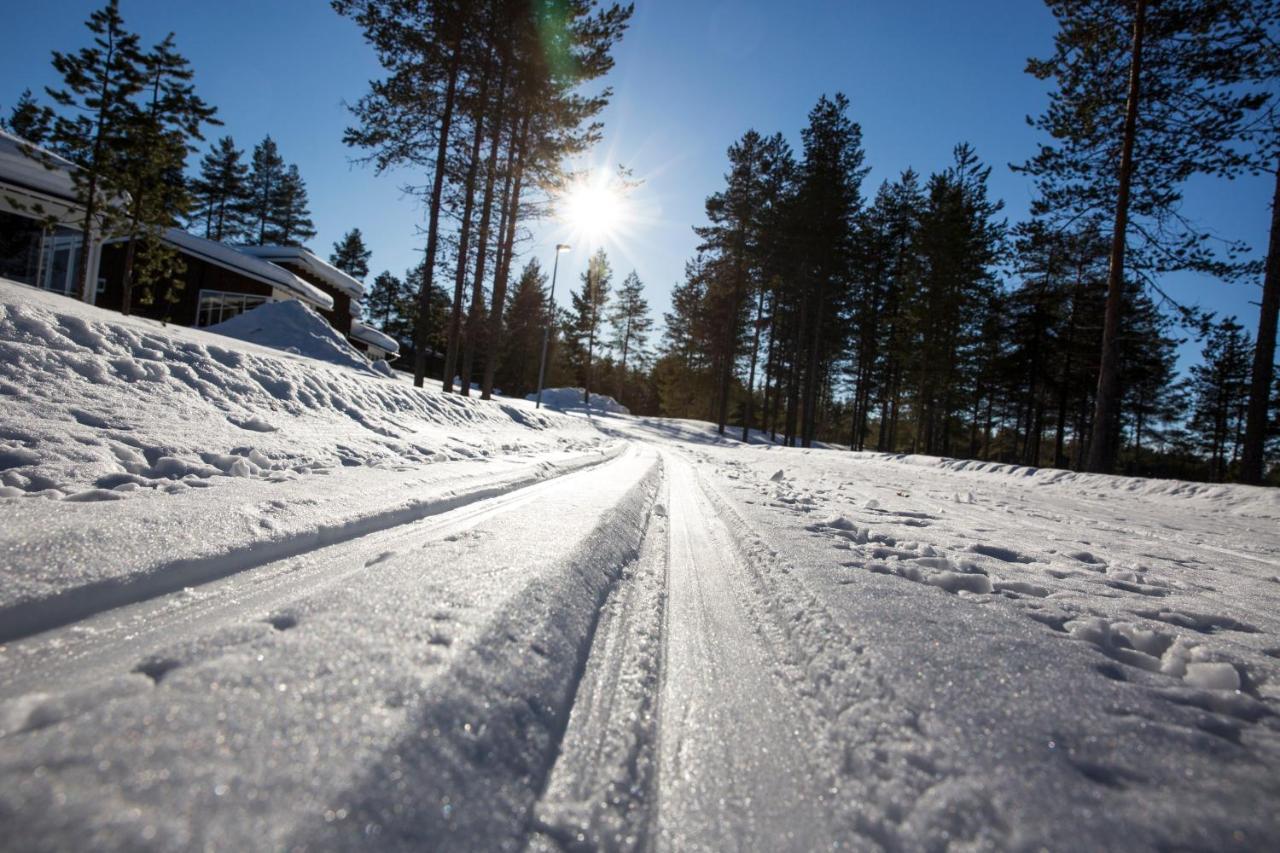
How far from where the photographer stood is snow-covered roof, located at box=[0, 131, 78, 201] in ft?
35.5

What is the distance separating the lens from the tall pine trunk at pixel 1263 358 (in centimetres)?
771

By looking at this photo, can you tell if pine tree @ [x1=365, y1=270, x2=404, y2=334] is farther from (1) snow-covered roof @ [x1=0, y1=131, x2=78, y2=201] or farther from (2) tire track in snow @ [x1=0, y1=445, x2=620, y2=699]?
(2) tire track in snow @ [x1=0, y1=445, x2=620, y2=699]

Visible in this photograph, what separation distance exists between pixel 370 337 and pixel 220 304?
7867mm

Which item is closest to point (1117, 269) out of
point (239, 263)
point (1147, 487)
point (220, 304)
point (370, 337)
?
Result: point (1147, 487)

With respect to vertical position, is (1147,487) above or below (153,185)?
below

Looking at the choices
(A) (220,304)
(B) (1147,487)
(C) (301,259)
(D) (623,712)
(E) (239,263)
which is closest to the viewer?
(D) (623,712)

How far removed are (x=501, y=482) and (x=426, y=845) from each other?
10.0 feet

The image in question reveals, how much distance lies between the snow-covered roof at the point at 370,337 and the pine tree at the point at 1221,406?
5295 cm

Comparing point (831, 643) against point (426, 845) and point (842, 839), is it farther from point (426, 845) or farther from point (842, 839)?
point (426, 845)

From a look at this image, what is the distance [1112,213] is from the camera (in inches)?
376

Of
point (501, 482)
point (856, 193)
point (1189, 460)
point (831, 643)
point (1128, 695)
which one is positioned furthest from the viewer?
point (1189, 460)

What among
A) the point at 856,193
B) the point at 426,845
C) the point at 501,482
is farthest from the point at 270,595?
the point at 856,193

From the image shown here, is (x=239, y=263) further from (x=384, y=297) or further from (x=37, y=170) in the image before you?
(x=384, y=297)

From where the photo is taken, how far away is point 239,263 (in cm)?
1733
